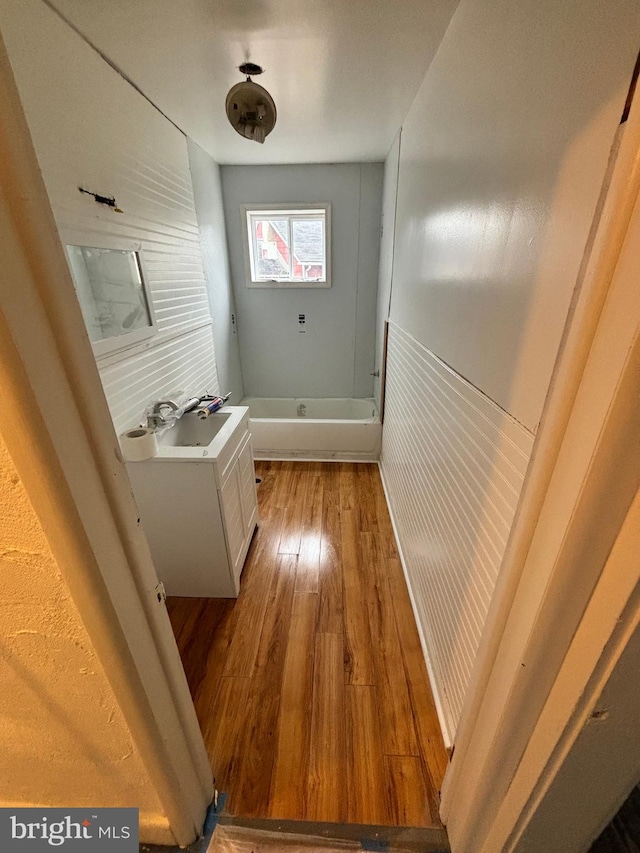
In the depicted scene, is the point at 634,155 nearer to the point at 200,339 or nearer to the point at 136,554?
the point at 136,554

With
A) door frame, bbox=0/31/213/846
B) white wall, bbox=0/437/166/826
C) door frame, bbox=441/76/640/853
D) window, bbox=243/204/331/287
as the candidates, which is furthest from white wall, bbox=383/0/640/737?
window, bbox=243/204/331/287

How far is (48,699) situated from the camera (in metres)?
0.71

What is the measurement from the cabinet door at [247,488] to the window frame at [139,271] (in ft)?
2.51

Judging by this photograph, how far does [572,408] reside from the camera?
1.49ft

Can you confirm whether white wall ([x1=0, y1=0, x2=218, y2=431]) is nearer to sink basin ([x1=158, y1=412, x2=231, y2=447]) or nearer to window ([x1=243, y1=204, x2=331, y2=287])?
sink basin ([x1=158, y1=412, x2=231, y2=447])

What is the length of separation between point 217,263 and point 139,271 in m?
1.32

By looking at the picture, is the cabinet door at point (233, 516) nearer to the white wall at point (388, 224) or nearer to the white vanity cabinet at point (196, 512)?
the white vanity cabinet at point (196, 512)

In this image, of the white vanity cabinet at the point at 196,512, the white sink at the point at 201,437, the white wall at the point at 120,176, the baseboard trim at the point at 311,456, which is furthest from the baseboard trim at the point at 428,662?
the white wall at the point at 120,176

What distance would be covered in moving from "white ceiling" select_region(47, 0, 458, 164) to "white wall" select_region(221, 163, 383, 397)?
0.87 meters

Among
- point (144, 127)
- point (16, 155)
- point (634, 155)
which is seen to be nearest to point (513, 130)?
point (634, 155)

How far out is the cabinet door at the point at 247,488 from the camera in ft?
6.12

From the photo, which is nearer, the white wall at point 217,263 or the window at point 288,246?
the white wall at point 217,263

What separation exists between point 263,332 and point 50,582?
3150mm

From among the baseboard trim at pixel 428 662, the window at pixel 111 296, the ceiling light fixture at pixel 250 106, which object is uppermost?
the ceiling light fixture at pixel 250 106
